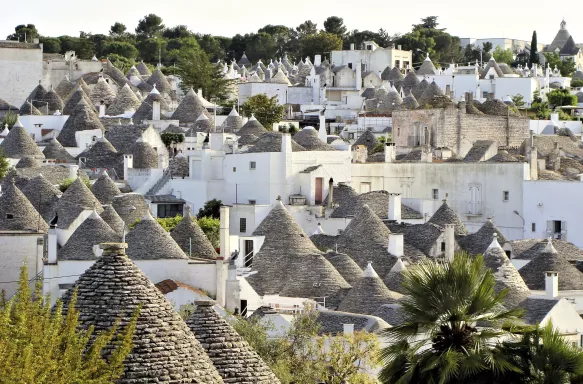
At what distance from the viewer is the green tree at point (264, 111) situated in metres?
82.4

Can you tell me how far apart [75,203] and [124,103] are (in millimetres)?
32960

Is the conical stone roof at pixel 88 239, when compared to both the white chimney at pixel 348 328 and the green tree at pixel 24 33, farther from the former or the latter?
the green tree at pixel 24 33

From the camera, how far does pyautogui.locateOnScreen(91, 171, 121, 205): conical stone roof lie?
59.1 m

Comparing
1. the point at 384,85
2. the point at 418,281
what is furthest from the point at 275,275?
the point at 384,85

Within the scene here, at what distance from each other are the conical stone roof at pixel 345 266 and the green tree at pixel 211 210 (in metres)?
10.4

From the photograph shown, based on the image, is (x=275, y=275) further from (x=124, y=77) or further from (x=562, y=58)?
(x=562, y=58)

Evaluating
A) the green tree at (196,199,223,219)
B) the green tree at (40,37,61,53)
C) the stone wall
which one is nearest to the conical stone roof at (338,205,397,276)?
the green tree at (196,199,223,219)

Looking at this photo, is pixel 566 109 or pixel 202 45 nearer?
pixel 566 109

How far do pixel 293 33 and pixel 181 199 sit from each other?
9144 centimetres

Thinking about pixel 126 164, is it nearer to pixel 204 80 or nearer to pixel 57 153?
pixel 57 153

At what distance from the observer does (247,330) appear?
115 ft

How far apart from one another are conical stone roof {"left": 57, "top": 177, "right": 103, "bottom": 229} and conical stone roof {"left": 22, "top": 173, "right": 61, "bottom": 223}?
0.48 m

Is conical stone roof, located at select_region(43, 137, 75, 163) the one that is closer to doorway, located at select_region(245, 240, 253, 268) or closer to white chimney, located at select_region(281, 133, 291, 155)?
white chimney, located at select_region(281, 133, 291, 155)

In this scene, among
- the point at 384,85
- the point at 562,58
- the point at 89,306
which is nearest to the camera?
the point at 89,306
